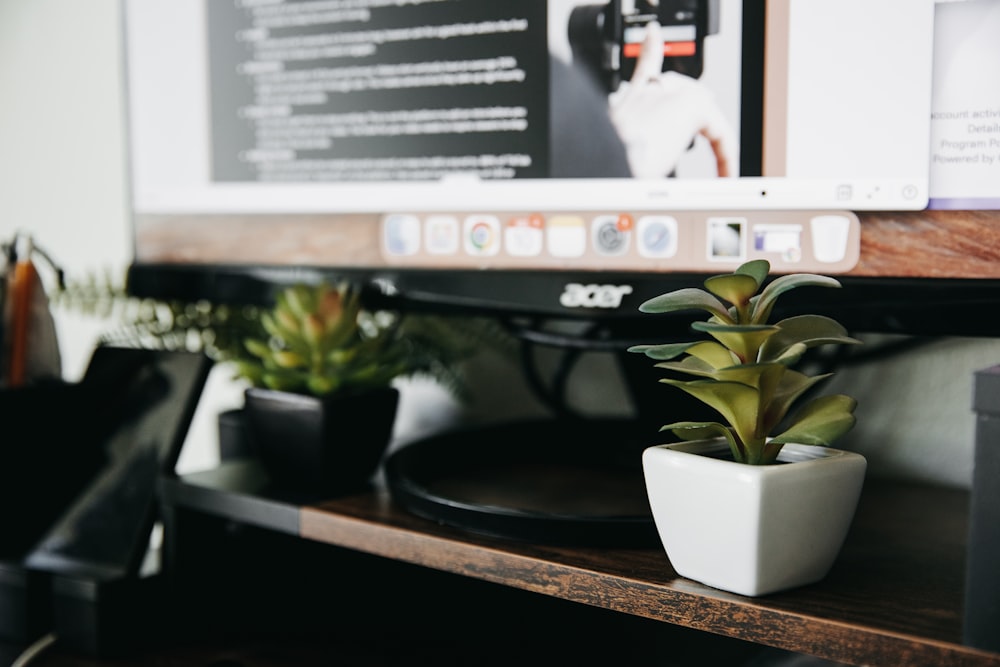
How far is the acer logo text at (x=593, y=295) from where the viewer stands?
0.56m

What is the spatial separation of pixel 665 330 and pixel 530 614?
0.74 feet

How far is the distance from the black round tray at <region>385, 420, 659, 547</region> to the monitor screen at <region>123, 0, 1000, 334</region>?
11cm

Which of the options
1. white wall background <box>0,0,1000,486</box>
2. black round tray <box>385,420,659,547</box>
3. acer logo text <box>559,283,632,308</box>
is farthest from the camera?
white wall background <box>0,0,1000,486</box>

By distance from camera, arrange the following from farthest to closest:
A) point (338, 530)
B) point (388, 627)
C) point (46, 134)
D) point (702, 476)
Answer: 1. point (46, 134)
2. point (388, 627)
3. point (338, 530)
4. point (702, 476)

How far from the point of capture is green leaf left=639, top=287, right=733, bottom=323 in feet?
1.29

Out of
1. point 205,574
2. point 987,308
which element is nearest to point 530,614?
point 205,574

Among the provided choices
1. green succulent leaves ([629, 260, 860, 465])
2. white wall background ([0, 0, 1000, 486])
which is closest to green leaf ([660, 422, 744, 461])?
green succulent leaves ([629, 260, 860, 465])

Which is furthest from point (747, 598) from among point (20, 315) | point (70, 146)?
point (70, 146)

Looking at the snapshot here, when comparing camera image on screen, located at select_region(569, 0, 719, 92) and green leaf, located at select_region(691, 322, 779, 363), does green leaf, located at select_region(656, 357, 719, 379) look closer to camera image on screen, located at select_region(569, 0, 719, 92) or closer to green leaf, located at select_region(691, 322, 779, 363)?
green leaf, located at select_region(691, 322, 779, 363)

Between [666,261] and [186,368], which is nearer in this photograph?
[666,261]

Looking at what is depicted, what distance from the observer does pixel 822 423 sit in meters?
0.40

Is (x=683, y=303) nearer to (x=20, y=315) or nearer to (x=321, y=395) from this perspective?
(x=321, y=395)

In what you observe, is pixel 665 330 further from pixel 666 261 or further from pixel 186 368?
pixel 186 368

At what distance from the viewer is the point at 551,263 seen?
1.93 ft
